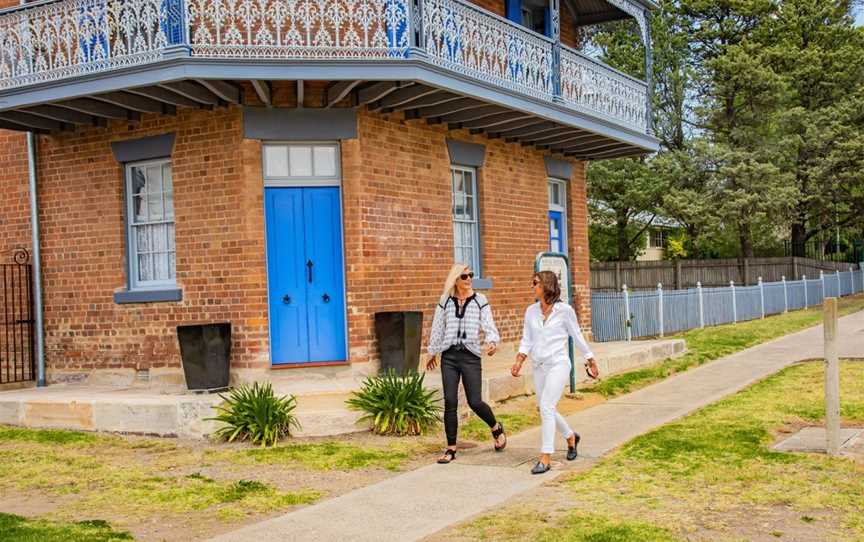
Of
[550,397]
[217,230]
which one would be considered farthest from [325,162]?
[550,397]

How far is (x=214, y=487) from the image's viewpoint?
7.88m

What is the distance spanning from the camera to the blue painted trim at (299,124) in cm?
1168

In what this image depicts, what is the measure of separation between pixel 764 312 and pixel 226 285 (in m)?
19.4

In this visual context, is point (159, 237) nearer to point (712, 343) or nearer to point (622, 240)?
point (712, 343)

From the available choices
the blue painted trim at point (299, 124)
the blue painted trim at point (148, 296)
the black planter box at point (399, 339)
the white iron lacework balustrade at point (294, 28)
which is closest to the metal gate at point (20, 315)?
the blue painted trim at point (148, 296)

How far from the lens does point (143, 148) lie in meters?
12.4

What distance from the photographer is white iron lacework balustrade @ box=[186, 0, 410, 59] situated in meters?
10.7

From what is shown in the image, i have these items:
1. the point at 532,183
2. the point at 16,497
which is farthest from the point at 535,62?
the point at 16,497

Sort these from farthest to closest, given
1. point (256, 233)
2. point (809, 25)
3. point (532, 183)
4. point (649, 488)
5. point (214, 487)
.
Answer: point (809, 25) < point (532, 183) < point (256, 233) < point (214, 487) < point (649, 488)

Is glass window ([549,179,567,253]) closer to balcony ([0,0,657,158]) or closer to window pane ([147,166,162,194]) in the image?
balcony ([0,0,657,158])

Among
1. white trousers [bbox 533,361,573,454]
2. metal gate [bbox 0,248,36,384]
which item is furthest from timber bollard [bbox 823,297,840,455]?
metal gate [bbox 0,248,36,384]

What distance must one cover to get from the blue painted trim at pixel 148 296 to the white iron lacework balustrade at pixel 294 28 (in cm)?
323

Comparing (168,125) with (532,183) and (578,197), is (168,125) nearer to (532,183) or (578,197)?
(532,183)

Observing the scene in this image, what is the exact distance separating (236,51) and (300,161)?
73.1 inches
